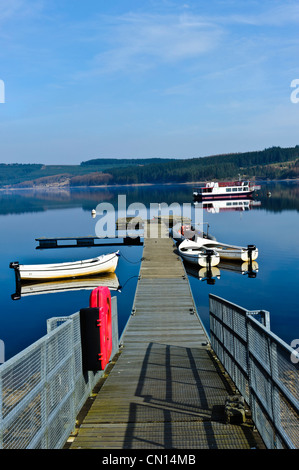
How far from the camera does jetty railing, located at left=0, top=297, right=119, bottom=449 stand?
4.91 metres

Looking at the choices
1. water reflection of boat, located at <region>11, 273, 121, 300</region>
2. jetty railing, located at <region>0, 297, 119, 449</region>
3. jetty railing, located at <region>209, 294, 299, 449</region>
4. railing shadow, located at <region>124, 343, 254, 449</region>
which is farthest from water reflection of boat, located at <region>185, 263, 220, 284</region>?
jetty railing, located at <region>0, 297, 119, 449</region>

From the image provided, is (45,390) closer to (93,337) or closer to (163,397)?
(93,337)

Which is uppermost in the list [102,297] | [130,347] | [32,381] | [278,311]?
[102,297]

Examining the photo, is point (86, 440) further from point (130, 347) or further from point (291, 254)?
point (291, 254)

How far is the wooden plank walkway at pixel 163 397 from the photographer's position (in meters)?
6.24

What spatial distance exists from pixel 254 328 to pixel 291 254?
1375 inches

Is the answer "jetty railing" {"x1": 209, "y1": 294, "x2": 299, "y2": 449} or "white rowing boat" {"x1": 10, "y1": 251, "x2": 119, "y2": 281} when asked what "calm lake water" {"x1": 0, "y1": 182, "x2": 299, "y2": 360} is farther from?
"jetty railing" {"x1": 209, "y1": 294, "x2": 299, "y2": 449}

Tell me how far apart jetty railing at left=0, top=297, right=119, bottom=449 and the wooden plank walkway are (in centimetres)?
48

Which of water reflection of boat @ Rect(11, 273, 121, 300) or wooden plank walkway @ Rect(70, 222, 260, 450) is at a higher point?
wooden plank walkway @ Rect(70, 222, 260, 450)

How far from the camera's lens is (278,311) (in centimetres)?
2255

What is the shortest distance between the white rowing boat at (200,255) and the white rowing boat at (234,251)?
133 centimetres

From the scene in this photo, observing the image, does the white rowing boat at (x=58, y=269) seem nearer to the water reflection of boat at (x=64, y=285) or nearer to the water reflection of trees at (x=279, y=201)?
the water reflection of boat at (x=64, y=285)

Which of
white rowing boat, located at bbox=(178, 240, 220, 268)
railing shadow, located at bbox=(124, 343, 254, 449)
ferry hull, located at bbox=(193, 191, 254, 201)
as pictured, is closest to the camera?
railing shadow, located at bbox=(124, 343, 254, 449)
